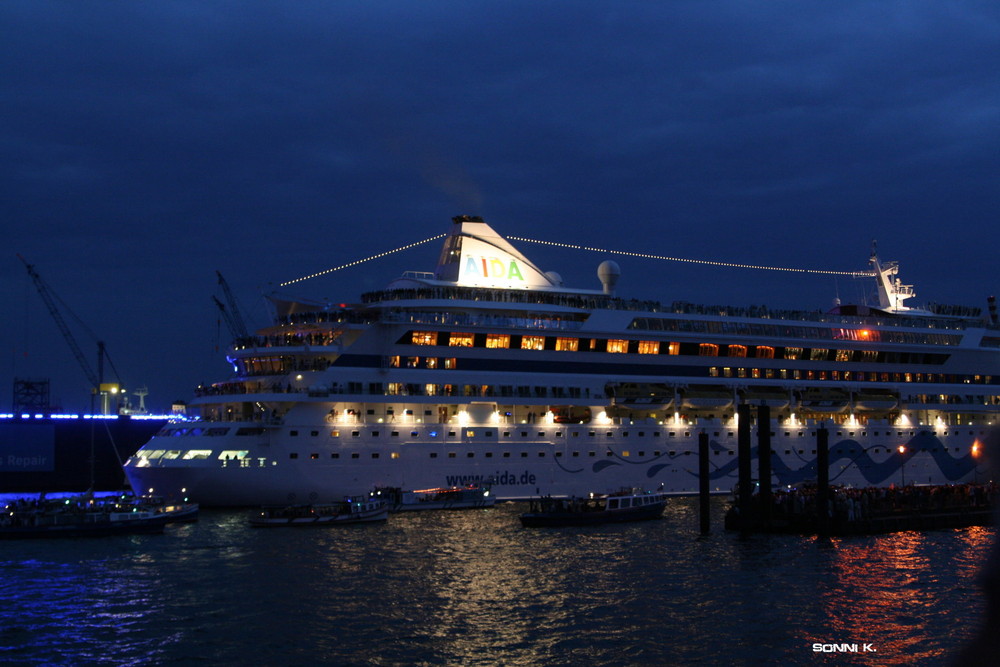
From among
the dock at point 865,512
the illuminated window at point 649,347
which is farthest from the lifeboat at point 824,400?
the dock at point 865,512

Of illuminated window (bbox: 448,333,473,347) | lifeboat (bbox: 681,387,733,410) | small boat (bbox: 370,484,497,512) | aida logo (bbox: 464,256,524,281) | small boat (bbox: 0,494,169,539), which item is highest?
aida logo (bbox: 464,256,524,281)

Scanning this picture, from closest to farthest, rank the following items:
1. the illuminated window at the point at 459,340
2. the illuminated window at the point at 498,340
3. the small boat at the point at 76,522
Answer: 1. the small boat at the point at 76,522
2. the illuminated window at the point at 459,340
3. the illuminated window at the point at 498,340

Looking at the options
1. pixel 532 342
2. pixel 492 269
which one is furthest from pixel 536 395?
pixel 492 269

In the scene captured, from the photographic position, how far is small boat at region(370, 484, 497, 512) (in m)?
47.9

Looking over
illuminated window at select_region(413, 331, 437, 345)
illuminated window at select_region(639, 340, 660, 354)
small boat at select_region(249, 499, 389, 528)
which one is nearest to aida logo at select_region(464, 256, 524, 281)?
illuminated window at select_region(413, 331, 437, 345)

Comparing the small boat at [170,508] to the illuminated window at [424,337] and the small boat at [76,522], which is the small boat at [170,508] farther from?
the illuminated window at [424,337]

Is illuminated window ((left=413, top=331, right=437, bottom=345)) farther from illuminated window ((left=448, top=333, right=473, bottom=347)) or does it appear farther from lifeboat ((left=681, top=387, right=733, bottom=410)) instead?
lifeboat ((left=681, top=387, right=733, bottom=410))

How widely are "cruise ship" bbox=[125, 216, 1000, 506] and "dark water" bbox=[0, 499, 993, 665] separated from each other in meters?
5.99

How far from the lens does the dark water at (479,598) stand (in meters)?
23.5

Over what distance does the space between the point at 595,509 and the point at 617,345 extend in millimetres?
11786

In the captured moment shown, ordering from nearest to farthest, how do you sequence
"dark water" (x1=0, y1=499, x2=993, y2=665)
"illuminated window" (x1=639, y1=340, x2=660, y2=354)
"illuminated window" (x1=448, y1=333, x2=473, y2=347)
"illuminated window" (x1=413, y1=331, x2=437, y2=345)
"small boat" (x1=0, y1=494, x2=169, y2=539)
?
1. "dark water" (x1=0, y1=499, x2=993, y2=665)
2. "small boat" (x1=0, y1=494, x2=169, y2=539)
3. "illuminated window" (x1=413, y1=331, x2=437, y2=345)
4. "illuminated window" (x1=448, y1=333, x2=473, y2=347)
5. "illuminated window" (x1=639, y1=340, x2=660, y2=354)

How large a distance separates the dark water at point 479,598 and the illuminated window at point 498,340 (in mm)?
12038

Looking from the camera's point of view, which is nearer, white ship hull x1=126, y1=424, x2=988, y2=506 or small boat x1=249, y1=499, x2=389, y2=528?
small boat x1=249, y1=499, x2=389, y2=528

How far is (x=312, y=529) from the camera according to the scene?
43.6 m
